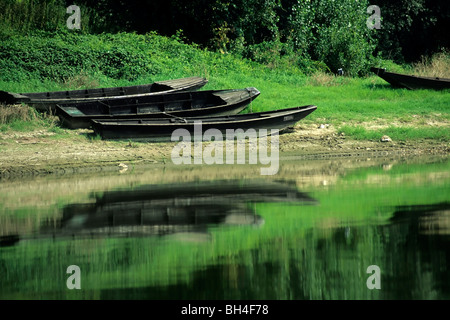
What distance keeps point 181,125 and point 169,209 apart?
22.7ft

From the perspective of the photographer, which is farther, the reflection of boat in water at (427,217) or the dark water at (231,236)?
the reflection of boat in water at (427,217)

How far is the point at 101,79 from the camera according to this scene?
71.2 ft

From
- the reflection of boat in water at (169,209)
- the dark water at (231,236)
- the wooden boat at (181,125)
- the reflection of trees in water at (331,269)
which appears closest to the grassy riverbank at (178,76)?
the wooden boat at (181,125)

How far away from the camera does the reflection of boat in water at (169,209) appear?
9602 mm

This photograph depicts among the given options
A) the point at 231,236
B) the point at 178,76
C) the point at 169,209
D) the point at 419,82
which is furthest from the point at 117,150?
the point at 419,82

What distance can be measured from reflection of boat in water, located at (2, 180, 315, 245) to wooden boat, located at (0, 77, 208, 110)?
6.67 m

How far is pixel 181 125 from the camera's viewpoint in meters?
17.7

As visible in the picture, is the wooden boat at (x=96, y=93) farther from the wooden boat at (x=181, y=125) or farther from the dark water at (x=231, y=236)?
the dark water at (x=231, y=236)

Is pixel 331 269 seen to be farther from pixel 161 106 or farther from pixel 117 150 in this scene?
pixel 161 106

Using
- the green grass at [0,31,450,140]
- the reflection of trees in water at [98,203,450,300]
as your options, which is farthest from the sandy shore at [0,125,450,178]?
the reflection of trees in water at [98,203,450,300]

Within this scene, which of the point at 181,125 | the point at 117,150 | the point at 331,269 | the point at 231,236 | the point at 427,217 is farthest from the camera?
the point at 181,125

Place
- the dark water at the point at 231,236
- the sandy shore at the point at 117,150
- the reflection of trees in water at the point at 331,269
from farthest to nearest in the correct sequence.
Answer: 1. the sandy shore at the point at 117,150
2. the dark water at the point at 231,236
3. the reflection of trees in water at the point at 331,269

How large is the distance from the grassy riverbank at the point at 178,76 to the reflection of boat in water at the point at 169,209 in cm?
420

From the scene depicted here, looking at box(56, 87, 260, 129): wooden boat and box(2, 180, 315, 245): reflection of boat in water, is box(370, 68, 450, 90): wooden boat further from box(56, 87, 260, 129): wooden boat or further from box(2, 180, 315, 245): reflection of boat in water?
box(2, 180, 315, 245): reflection of boat in water
